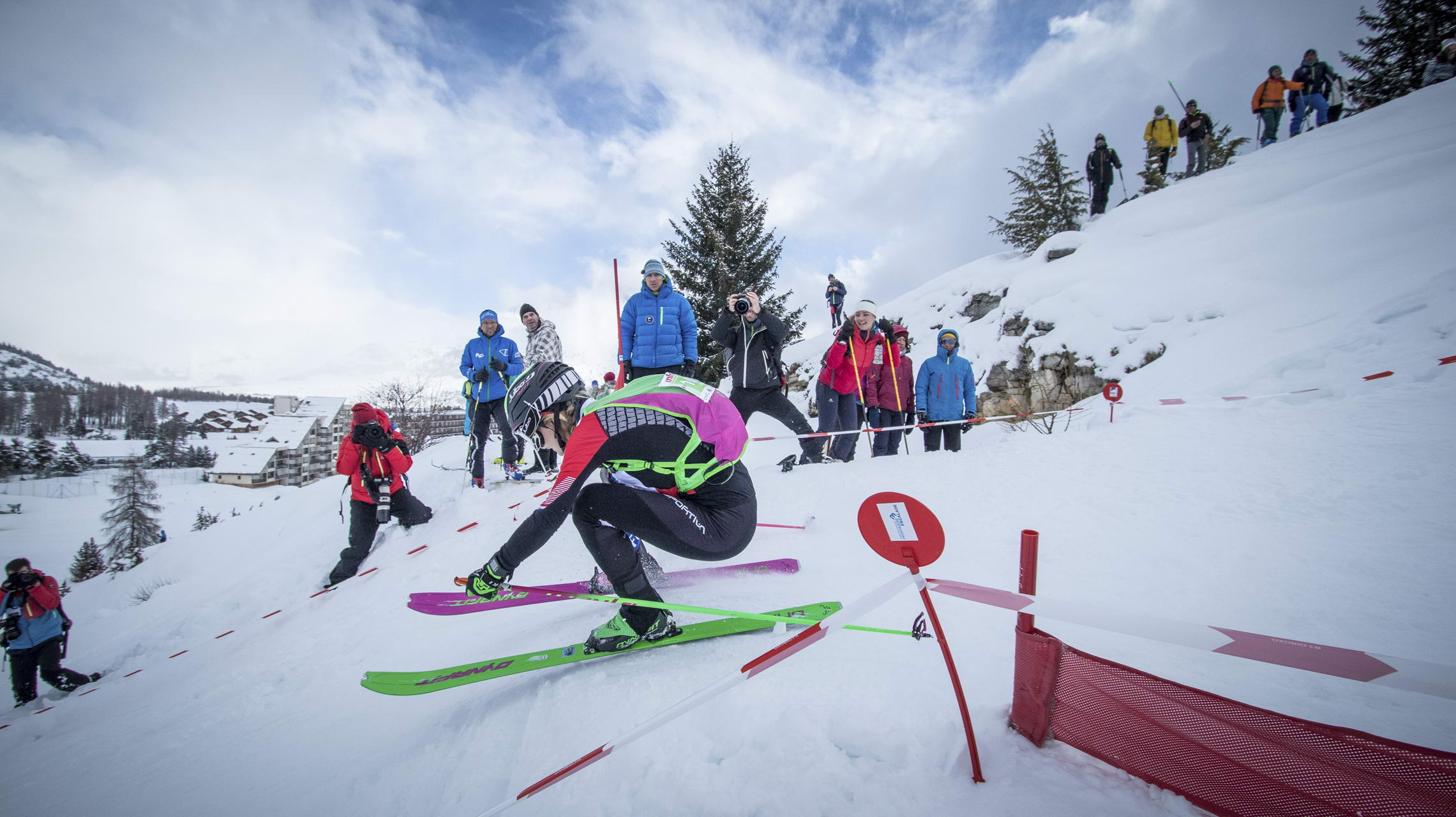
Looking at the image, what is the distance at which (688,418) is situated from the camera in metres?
2.52

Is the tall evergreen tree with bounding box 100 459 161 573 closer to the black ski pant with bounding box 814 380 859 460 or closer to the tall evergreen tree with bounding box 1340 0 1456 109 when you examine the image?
the black ski pant with bounding box 814 380 859 460

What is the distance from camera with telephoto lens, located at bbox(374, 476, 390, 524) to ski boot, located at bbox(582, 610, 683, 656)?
4.14m

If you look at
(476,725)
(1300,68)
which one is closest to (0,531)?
(476,725)

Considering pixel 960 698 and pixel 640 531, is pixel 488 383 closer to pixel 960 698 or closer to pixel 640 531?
pixel 640 531

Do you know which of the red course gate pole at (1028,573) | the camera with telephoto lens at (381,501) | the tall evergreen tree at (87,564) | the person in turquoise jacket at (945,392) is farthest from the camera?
the tall evergreen tree at (87,564)

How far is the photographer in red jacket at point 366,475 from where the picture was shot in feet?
17.1

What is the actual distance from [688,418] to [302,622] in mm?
3940

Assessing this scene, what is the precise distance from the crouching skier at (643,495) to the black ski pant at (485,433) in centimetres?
408

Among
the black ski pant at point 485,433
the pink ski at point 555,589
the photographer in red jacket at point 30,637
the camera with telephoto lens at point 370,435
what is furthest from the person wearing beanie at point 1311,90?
the photographer in red jacket at point 30,637

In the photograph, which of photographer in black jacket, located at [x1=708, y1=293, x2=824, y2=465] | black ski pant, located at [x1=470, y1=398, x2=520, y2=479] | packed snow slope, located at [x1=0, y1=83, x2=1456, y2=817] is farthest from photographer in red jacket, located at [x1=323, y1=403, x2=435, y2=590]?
photographer in black jacket, located at [x1=708, y1=293, x2=824, y2=465]

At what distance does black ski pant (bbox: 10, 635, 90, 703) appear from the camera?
199 inches

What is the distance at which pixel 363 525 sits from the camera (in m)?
5.26

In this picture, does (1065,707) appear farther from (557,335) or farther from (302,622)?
(557,335)

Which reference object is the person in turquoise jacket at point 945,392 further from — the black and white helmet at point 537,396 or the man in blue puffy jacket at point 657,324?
the black and white helmet at point 537,396
